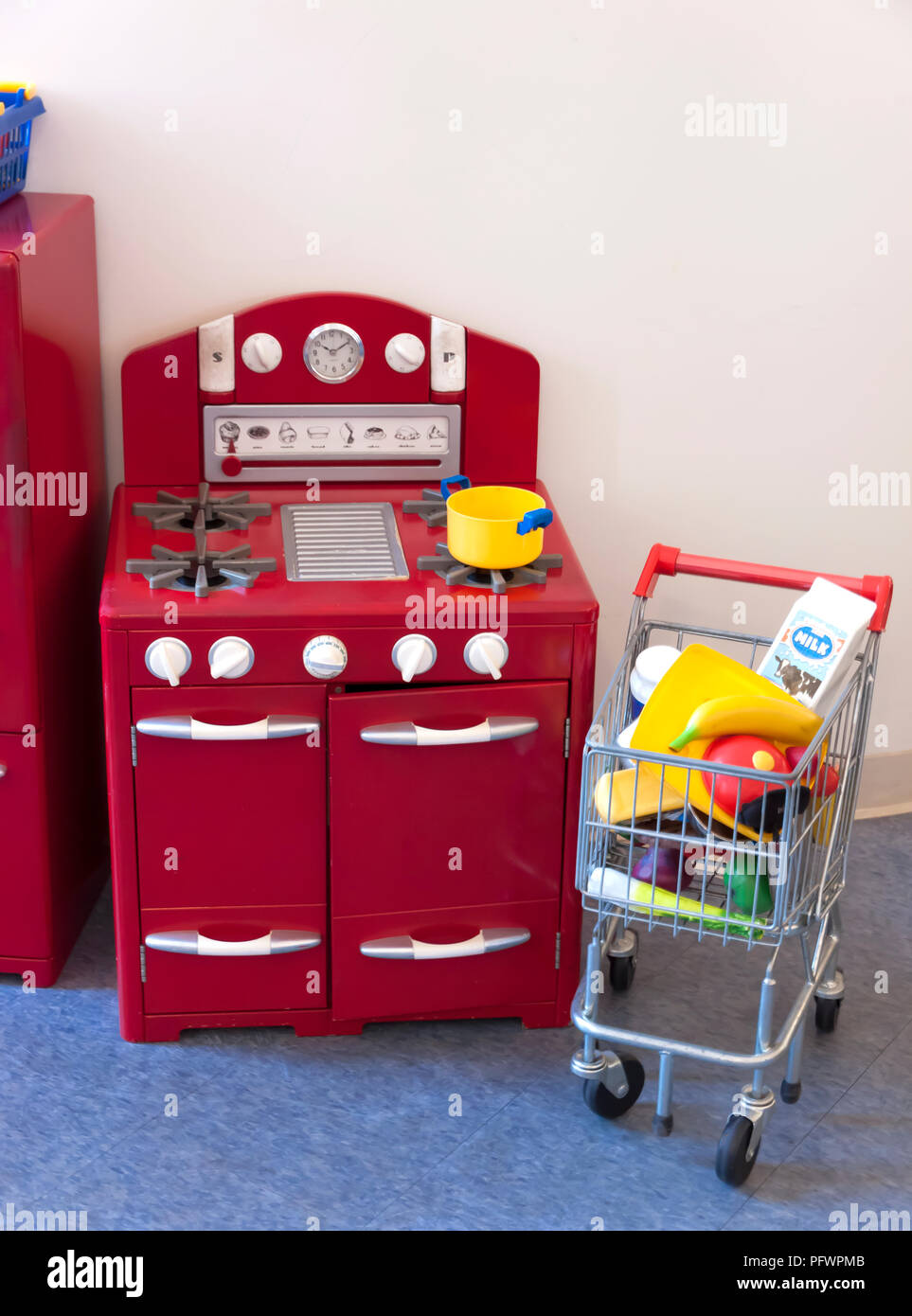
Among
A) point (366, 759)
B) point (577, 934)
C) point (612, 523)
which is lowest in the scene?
point (577, 934)

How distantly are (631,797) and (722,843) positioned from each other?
16 centimetres

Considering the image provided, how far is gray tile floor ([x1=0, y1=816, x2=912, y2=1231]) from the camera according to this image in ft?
6.61

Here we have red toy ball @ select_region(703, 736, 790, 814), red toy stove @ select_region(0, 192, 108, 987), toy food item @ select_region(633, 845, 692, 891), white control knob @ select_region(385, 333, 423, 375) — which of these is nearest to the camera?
red toy ball @ select_region(703, 736, 790, 814)

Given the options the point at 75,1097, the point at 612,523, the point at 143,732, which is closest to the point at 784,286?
the point at 612,523

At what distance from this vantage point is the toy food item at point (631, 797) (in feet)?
6.51

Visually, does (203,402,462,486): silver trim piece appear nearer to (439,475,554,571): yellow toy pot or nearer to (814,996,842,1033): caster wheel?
(439,475,554,571): yellow toy pot

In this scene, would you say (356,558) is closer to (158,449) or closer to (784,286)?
(158,449)

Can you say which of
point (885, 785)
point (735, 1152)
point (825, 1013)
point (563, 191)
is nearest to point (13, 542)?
point (563, 191)

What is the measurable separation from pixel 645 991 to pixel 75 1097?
3.11 feet

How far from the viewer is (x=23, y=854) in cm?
235

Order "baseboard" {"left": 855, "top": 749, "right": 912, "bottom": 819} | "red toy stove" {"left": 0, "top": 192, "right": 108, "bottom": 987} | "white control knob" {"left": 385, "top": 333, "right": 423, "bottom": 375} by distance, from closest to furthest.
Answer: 1. "red toy stove" {"left": 0, "top": 192, "right": 108, "bottom": 987}
2. "white control knob" {"left": 385, "top": 333, "right": 423, "bottom": 375}
3. "baseboard" {"left": 855, "top": 749, "right": 912, "bottom": 819}

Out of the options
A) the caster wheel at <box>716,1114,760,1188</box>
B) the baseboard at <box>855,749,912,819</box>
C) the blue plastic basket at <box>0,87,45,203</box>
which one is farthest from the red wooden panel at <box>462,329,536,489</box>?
the caster wheel at <box>716,1114,760,1188</box>

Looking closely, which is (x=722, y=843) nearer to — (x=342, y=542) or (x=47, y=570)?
(x=342, y=542)

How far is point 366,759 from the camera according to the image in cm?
216
